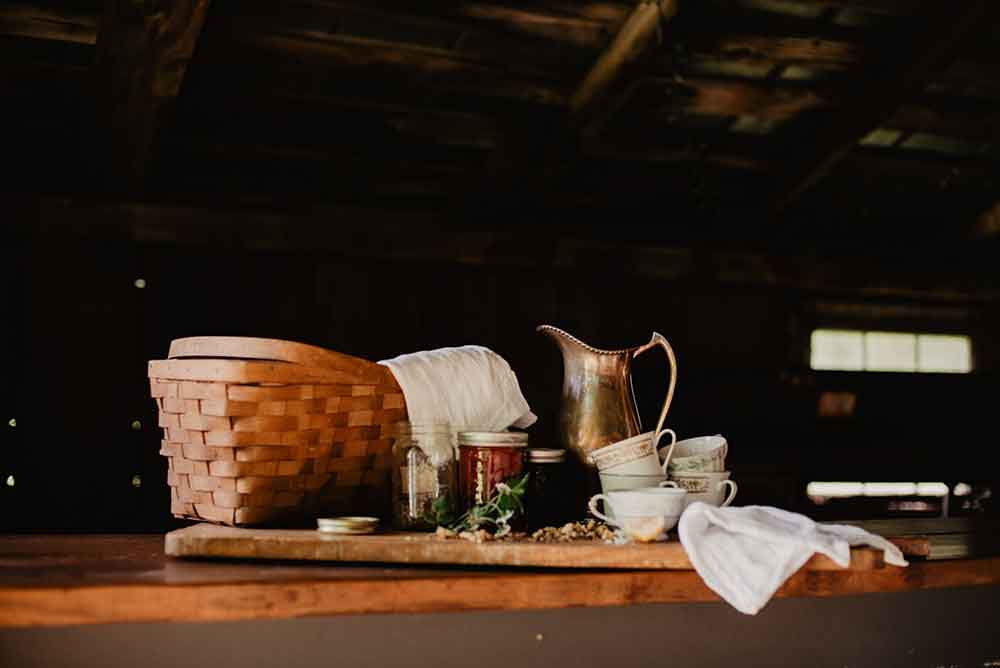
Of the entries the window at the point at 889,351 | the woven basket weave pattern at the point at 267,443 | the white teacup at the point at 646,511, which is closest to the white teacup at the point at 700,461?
the white teacup at the point at 646,511

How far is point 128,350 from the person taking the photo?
3.88 metres

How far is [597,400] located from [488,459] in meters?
0.24

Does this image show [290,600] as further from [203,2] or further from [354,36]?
[354,36]

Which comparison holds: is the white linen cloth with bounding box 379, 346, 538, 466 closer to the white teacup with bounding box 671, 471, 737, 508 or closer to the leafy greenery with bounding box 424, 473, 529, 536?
the leafy greenery with bounding box 424, 473, 529, 536

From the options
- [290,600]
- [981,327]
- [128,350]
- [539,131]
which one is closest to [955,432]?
[981,327]

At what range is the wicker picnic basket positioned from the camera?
152 centimetres

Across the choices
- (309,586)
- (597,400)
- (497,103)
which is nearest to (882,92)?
(497,103)

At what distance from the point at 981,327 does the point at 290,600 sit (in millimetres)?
4925

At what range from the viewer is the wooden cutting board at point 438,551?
1.37 metres

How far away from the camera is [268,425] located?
1531mm

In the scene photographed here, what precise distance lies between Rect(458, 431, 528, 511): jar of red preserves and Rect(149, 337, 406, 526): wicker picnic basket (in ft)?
0.52

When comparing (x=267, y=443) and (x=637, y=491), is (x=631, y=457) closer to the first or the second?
(x=637, y=491)

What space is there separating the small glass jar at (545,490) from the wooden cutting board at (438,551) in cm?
19

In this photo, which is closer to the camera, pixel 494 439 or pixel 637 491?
pixel 637 491
